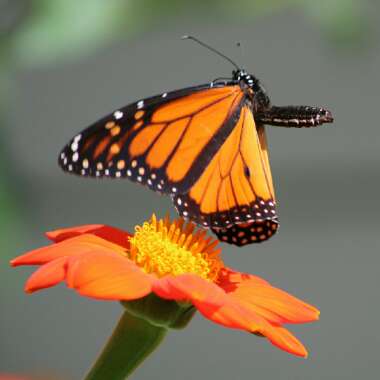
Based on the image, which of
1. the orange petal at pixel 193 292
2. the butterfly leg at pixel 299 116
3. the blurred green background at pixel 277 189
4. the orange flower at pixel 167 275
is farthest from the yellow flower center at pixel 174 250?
the blurred green background at pixel 277 189

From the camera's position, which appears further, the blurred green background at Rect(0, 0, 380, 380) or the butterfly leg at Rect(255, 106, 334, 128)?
the blurred green background at Rect(0, 0, 380, 380)

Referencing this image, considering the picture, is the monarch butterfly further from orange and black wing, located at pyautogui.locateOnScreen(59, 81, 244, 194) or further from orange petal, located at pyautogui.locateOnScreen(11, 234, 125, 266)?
orange petal, located at pyautogui.locateOnScreen(11, 234, 125, 266)

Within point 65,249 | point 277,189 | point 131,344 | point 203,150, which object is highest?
point 203,150

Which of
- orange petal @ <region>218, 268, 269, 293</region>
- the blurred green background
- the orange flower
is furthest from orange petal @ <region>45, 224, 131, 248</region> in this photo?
the blurred green background

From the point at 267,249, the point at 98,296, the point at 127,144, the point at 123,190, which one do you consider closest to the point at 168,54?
the point at 123,190

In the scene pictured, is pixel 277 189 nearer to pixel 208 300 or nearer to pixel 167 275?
pixel 167 275

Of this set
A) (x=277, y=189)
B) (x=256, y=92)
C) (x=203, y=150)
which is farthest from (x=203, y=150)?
(x=277, y=189)
